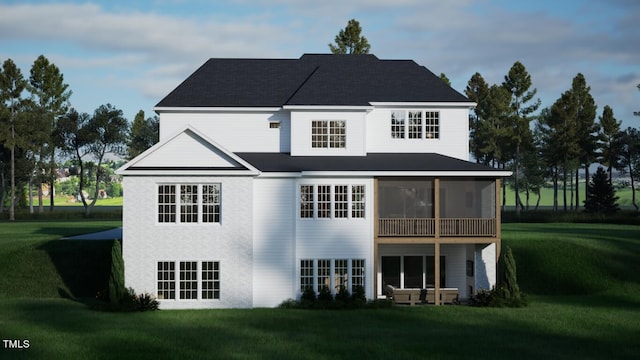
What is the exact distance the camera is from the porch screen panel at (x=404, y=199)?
4691cm

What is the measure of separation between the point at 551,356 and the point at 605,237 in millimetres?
30129

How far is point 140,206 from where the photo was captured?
35.4 metres

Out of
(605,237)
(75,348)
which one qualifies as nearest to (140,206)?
(75,348)

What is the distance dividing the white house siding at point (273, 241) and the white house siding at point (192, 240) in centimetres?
59

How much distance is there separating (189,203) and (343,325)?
394 inches

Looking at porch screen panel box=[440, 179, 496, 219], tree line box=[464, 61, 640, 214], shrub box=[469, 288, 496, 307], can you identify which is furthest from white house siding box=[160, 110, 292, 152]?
tree line box=[464, 61, 640, 214]

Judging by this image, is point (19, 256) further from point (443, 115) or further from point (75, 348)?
point (443, 115)

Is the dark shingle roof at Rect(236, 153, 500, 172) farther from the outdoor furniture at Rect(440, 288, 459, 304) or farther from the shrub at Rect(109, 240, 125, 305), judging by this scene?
the shrub at Rect(109, 240, 125, 305)

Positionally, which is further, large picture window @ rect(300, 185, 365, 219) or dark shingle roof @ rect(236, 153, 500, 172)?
dark shingle roof @ rect(236, 153, 500, 172)

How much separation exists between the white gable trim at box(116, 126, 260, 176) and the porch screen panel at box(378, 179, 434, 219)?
477 inches

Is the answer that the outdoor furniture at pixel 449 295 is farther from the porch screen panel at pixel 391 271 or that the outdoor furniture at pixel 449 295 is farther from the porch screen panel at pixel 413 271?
the porch screen panel at pixel 391 271

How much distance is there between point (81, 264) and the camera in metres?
43.2

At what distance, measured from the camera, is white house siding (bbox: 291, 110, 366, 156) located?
40.1 m

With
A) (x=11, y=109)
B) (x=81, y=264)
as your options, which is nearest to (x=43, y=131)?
(x=11, y=109)
